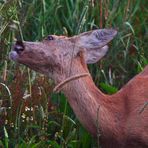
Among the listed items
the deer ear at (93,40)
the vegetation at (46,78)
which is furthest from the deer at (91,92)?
the vegetation at (46,78)

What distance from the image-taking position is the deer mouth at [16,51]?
6680 mm

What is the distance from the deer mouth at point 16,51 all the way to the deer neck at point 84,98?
378mm

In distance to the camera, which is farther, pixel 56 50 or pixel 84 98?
pixel 56 50

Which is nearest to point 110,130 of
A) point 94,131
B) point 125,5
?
point 94,131

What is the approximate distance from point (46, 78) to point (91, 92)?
103 cm

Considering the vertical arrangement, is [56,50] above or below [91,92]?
above

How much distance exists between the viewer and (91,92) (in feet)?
21.7

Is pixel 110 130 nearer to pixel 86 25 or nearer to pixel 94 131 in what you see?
pixel 94 131

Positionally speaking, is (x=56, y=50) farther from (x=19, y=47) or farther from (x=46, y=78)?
(x=46, y=78)

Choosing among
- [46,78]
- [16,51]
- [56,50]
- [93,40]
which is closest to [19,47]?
[16,51]

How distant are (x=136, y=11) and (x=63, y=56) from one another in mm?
2281

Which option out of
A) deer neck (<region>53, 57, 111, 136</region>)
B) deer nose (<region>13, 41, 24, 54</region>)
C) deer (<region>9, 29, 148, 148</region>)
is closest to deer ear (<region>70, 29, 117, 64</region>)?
deer (<region>9, 29, 148, 148</region>)

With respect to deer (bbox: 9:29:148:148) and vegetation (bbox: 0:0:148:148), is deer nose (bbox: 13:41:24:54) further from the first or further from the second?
vegetation (bbox: 0:0:148:148)

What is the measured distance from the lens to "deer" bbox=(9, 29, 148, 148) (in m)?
6.49
